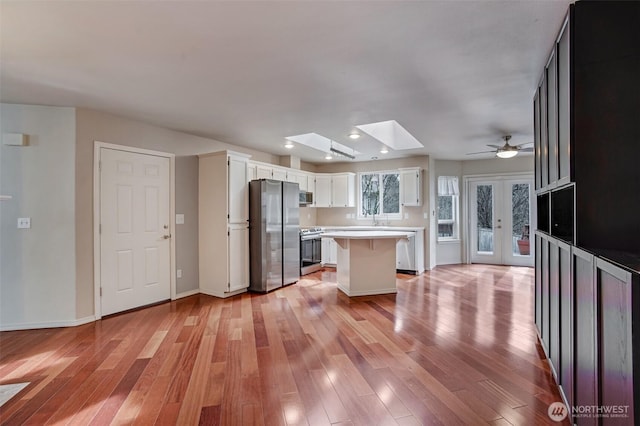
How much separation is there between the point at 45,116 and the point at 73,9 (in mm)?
2286

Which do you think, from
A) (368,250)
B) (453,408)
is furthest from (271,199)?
(453,408)

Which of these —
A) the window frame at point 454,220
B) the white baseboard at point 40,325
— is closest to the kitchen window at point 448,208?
the window frame at point 454,220

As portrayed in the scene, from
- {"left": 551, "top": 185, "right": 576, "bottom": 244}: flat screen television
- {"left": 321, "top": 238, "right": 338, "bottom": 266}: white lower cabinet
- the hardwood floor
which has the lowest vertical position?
the hardwood floor

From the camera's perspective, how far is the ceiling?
76.4 inches

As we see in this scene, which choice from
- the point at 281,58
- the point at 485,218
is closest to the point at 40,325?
the point at 281,58

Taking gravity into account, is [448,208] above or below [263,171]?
below

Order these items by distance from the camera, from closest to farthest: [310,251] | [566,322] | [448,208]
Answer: [566,322] → [310,251] → [448,208]

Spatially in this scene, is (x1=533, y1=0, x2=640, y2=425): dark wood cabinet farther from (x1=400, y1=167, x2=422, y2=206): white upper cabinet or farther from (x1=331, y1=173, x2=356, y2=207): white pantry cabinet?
(x1=331, y1=173, x2=356, y2=207): white pantry cabinet

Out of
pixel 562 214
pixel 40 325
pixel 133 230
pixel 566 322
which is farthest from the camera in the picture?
pixel 133 230

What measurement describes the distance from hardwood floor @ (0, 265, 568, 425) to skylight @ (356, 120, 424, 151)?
9.06 ft

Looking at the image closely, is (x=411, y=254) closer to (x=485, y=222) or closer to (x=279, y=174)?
(x=485, y=222)

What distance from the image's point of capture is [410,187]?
686 centimetres

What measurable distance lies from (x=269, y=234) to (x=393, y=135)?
2922 mm

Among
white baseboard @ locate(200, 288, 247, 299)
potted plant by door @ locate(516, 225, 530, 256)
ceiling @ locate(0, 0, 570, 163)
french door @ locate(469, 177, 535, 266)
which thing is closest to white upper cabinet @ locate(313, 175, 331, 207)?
white baseboard @ locate(200, 288, 247, 299)
